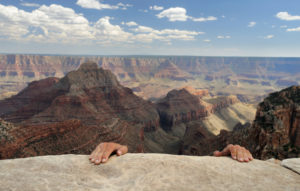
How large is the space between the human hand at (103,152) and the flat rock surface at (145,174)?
0.80 ft

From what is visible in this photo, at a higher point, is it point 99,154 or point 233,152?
point 233,152

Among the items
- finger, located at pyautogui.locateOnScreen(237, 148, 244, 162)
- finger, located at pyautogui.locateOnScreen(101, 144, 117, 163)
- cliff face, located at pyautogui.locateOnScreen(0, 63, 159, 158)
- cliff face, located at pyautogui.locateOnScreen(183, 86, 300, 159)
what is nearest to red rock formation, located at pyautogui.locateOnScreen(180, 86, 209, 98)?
cliff face, located at pyautogui.locateOnScreen(0, 63, 159, 158)

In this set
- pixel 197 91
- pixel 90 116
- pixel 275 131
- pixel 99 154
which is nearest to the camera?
pixel 99 154

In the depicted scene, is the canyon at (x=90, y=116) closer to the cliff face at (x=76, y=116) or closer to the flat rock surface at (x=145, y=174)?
the cliff face at (x=76, y=116)

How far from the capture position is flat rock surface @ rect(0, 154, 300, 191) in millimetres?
6207

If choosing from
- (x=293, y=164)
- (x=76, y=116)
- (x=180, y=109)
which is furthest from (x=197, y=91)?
(x=293, y=164)

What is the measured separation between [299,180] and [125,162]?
6.05 metres

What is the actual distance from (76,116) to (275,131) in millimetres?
55495

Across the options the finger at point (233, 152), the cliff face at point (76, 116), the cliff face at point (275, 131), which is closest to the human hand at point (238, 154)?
the finger at point (233, 152)

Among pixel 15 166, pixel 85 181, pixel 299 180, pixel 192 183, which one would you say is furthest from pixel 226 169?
pixel 15 166

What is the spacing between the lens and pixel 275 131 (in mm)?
31859

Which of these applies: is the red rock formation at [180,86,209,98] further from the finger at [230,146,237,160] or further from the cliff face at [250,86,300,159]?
the finger at [230,146,237,160]

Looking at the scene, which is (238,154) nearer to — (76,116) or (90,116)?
(90,116)

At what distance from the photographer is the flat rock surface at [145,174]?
20.4 feet
